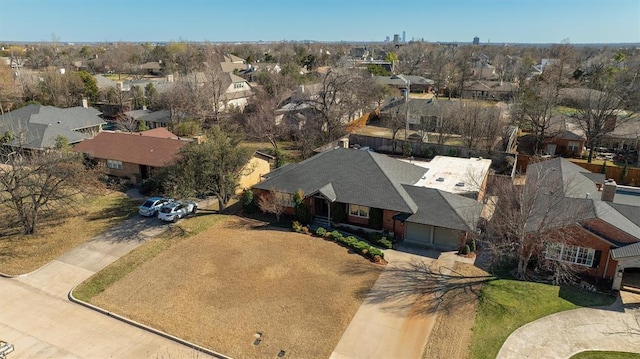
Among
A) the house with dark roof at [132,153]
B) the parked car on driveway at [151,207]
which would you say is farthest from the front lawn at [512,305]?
the house with dark roof at [132,153]

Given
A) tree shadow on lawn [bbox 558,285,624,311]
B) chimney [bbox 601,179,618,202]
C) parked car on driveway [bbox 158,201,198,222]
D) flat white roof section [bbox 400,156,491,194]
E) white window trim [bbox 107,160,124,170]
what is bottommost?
tree shadow on lawn [bbox 558,285,624,311]

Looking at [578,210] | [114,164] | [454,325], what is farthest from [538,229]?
[114,164]

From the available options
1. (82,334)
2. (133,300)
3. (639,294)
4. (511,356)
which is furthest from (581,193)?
(82,334)

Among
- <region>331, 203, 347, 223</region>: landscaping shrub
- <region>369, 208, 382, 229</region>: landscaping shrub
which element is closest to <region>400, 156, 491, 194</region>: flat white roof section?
<region>369, 208, 382, 229</region>: landscaping shrub

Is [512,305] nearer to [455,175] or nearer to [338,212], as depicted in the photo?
[338,212]

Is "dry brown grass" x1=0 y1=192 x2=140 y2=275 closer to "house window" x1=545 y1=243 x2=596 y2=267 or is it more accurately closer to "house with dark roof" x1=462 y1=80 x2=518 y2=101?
"house window" x1=545 y1=243 x2=596 y2=267
